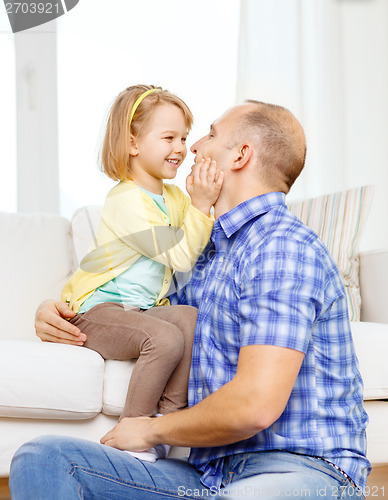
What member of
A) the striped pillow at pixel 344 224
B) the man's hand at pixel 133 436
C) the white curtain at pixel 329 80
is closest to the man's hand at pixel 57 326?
the man's hand at pixel 133 436

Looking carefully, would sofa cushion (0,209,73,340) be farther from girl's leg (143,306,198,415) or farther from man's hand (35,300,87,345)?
girl's leg (143,306,198,415)

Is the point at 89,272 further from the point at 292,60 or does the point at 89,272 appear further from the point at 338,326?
the point at 292,60

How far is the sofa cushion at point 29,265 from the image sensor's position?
214 centimetres

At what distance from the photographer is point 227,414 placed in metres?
Result: 0.98

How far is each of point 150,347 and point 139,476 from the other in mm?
388

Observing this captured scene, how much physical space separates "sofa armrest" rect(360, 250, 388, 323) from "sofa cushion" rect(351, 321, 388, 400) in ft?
1.45

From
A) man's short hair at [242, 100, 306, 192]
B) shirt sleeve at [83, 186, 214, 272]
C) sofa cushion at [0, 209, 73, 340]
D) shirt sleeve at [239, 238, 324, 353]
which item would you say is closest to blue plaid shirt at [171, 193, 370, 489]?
shirt sleeve at [239, 238, 324, 353]

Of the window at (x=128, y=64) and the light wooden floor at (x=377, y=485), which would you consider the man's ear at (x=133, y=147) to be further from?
the window at (x=128, y=64)

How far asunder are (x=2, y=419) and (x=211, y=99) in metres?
2.23

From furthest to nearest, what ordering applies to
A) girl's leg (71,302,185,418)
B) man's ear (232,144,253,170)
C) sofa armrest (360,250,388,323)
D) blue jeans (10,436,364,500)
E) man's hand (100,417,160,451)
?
sofa armrest (360,250,388,323) → girl's leg (71,302,185,418) → man's ear (232,144,253,170) → man's hand (100,417,160,451) → blue jeans (10,436,364,500)

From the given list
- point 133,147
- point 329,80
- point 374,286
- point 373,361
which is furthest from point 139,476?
point 329,80

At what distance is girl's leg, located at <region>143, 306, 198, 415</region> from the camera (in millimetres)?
1407

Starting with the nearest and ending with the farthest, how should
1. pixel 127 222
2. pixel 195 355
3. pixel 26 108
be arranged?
pixel 195 355 → pixel 127 222 → pixel 26 108

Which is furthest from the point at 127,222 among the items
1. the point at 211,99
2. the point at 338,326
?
the point at 211,99
